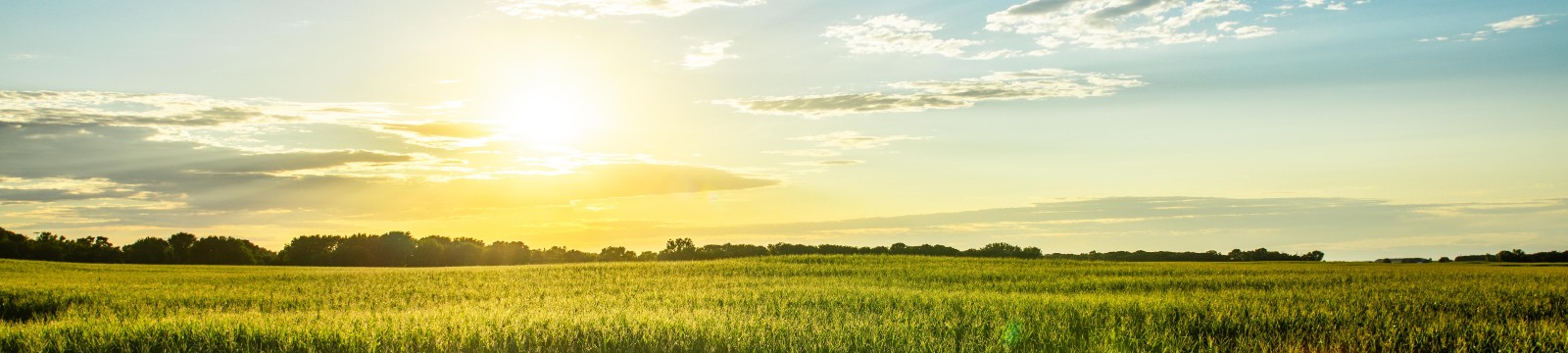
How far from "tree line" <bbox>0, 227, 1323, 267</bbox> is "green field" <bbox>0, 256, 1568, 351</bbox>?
26.9 meters

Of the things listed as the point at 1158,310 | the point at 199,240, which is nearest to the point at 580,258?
the point at 199,240

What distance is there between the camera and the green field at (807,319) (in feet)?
30.8

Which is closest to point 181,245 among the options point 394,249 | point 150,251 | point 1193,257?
point 150,251

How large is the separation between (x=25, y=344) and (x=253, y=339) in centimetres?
259

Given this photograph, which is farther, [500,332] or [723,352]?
[500,332]

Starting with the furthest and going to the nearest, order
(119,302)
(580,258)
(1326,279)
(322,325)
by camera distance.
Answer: (580,258) < (1326,279) < (119,302) < (322,325)

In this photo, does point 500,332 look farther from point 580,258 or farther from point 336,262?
point 336,262

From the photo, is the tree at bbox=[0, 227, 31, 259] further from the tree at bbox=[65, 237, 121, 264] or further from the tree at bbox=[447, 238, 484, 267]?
the tree at bbox=[447, 238, 484, 267]

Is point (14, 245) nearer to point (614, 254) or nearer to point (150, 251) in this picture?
point (150, 251)

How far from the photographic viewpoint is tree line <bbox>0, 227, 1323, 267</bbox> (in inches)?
2077

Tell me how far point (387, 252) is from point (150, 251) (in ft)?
48.9

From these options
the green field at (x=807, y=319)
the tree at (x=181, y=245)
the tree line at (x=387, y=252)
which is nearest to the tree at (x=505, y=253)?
the tree line at (x=387, y=252)

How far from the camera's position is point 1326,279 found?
2580cm

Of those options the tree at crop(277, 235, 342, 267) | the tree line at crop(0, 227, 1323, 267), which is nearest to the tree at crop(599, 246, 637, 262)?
the tree line at crop(0, 227, 1323, 267)
